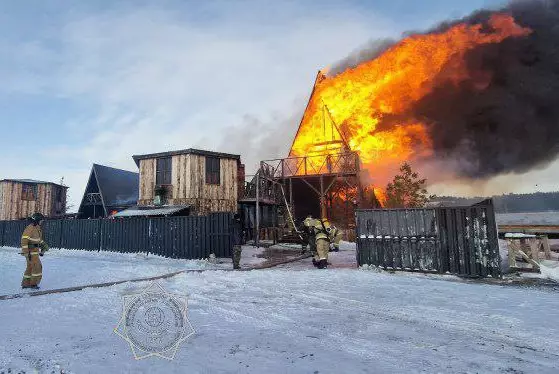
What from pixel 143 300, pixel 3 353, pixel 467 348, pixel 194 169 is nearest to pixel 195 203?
pixel 194 169

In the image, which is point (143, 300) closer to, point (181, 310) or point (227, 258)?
point (181, 310)

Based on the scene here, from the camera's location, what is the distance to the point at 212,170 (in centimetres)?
2145

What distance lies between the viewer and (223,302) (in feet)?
20.6

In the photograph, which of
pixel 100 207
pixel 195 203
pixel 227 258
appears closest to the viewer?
pixel 227 258

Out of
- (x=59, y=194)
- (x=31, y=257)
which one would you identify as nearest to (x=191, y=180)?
(x=31, y=257)

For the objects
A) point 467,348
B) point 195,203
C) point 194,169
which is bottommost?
point 467,348

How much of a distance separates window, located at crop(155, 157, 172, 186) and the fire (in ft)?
38.6

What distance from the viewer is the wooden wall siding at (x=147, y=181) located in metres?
21.5

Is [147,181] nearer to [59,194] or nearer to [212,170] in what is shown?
[212,170]

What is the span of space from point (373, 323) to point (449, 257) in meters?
5.46

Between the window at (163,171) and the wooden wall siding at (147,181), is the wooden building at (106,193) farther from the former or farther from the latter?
the window at (163,171)

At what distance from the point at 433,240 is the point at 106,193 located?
26540 mm

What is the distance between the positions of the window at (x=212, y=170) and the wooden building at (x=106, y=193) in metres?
9.52

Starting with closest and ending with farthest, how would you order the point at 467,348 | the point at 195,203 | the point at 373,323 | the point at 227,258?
the point at 467,348
the point at 373,323
the point at 227,258
the point at 195,203
